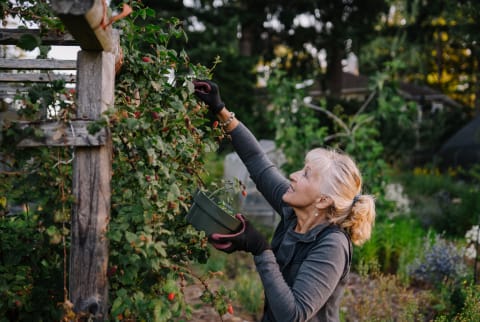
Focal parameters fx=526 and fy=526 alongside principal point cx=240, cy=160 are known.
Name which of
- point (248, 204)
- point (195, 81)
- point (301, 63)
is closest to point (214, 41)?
point (301, 63)

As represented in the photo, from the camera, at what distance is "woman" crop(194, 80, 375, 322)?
203cm

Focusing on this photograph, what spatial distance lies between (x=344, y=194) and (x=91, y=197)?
1080 mm

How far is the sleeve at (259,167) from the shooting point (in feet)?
8.80

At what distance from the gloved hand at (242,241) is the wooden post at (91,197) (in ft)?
1.32

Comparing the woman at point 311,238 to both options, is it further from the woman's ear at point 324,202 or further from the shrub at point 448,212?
the shrub at point 448,212

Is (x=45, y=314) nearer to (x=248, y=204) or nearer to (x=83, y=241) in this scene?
(x=83, y=241)

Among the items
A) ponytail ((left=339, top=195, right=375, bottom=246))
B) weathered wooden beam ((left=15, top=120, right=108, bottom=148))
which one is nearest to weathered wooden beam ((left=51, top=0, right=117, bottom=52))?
weathered wooden beam ((left=15, top=120, right=108, bottom=148))

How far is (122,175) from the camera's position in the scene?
6.54ft

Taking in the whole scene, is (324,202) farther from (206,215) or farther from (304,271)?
(206,215)

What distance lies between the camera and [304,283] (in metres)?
2.07

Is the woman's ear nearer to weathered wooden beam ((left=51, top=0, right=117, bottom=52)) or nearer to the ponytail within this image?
the ponytail

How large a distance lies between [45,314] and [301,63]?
14.7 metres

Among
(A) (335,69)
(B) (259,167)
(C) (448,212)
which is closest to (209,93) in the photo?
(B) (259,167)

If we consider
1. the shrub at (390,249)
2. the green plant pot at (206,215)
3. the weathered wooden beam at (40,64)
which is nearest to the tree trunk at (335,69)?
the shrub at (390,249)
